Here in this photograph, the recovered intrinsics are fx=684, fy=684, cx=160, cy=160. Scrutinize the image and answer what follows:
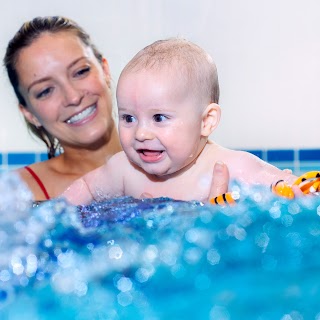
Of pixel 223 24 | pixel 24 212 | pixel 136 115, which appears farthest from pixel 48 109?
pixel 223 24

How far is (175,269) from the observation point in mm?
896

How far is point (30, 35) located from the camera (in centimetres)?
252

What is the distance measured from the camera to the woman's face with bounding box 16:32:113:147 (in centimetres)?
242

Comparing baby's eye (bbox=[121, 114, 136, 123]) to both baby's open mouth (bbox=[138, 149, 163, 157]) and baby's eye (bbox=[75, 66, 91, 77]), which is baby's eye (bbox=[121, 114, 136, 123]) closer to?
baby's open mouth (bbox=[138, 149, 163, 157])

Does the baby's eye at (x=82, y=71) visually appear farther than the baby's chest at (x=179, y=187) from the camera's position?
Yes

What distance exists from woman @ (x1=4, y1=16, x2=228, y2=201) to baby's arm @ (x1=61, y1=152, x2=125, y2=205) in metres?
0.53

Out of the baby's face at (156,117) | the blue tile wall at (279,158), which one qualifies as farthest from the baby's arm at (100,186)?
the blue tile wall at (279,158)

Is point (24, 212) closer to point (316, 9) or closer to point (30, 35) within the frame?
point (30, 35)

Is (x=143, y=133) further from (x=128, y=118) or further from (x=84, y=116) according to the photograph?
(x=84, y=116)

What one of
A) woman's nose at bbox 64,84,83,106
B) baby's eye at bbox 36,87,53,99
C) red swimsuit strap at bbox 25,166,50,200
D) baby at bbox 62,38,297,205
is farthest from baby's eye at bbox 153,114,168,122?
red swimsuit strap at bbox 25,166,50,200

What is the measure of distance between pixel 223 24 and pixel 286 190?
96.7 inches

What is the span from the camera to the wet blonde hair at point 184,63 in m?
1.62

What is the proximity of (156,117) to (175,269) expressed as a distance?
756 mm

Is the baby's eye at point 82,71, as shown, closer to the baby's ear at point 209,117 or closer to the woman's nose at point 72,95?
the woman's nose at point 72,95
